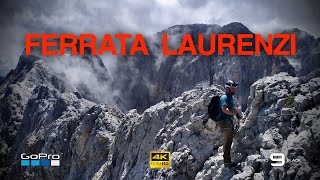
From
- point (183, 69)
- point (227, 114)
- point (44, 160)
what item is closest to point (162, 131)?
point (227, 114)

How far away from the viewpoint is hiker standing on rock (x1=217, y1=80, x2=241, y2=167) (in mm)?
13766

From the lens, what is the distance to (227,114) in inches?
554

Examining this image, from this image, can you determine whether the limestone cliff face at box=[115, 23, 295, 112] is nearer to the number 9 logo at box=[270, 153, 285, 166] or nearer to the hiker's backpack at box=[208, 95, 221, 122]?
the hiker's backpack at box=[208, 95, 221, 122]

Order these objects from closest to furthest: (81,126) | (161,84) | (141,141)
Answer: (141,141)
(81,126)
(161,84)

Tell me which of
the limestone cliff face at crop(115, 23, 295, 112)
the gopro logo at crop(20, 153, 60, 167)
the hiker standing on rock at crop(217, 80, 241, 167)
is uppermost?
the limestone cliff face at crop(115, 23, 295, 112)

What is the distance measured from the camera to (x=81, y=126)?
35.8 meters

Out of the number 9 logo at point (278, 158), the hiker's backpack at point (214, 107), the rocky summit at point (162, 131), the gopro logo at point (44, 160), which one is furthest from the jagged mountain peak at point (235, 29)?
the number 9 logo at point (278, 158)

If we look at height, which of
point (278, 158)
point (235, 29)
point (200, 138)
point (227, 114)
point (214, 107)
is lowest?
point (278, 158)

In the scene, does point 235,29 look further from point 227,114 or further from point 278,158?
point 278,158

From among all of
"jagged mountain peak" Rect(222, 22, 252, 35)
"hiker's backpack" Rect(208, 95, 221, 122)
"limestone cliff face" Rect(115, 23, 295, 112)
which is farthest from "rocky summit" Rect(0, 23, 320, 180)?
"jagged mountain peak" Rect(222, 22, 252, 35)

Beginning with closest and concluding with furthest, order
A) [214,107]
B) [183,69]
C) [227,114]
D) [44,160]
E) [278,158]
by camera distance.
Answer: [278,158] → [227,114] → [214,107] → [44,160] → [183,69]

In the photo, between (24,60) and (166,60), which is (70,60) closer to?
(24,60)

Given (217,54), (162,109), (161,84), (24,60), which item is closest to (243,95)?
(217,54)

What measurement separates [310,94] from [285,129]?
1.56 m
